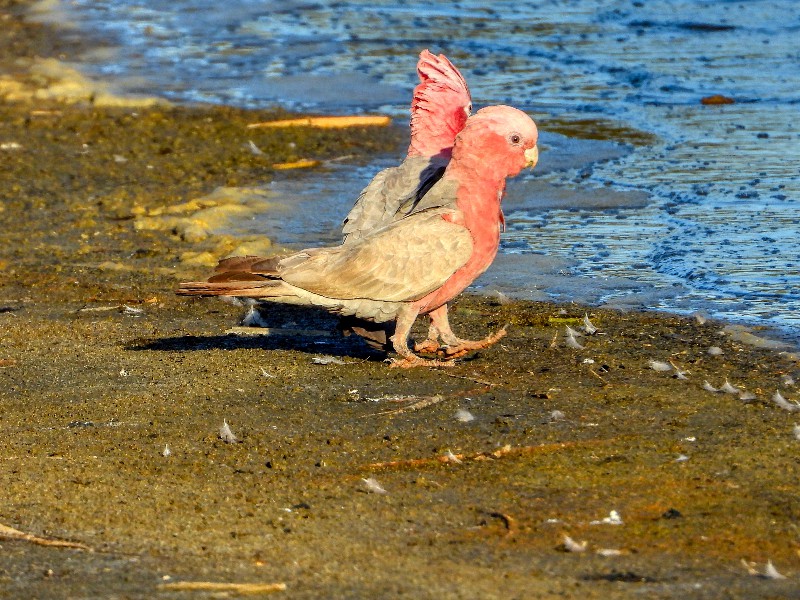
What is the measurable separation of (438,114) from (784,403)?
2586 millimetres

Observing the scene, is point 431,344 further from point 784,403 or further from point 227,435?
point 784,403

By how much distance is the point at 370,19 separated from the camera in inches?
678

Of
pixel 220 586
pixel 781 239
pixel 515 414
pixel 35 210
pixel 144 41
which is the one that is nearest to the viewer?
pixel 220 586

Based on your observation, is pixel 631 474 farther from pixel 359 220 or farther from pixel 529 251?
pixel 529 251

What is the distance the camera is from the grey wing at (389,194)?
665cm

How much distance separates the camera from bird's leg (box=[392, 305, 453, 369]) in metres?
6.14

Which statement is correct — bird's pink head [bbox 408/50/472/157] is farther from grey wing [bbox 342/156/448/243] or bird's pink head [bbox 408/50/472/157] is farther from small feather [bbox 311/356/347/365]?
small feather [bbox 311/356/347/365]

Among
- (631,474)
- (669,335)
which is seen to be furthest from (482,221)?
(631,474)

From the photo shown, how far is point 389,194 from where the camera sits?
675 centimetres

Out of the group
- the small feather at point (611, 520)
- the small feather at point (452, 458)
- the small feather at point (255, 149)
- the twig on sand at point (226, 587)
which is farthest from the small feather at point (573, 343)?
the small feather at point (255, 149)

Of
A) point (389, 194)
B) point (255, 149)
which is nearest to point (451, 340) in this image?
point (389, 194)

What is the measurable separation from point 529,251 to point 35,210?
3555 millimetres

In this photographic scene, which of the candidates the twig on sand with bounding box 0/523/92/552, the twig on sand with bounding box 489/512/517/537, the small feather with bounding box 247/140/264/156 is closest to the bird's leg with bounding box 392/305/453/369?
the twig on sand with bounding box 489/512/517/537

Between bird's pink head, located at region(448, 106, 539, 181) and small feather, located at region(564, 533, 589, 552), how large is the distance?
2.44 meters
